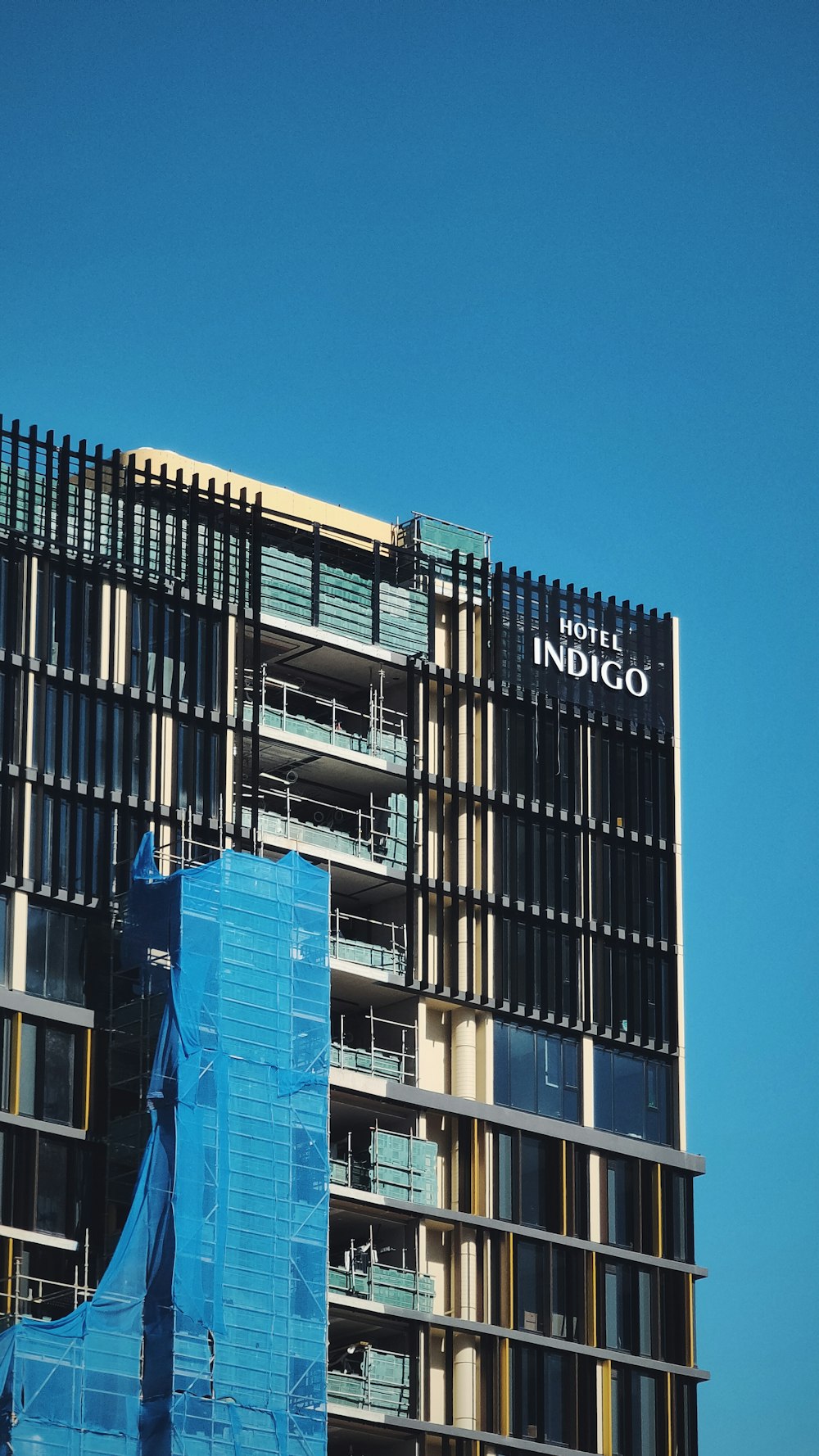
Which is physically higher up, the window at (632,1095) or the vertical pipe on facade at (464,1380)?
the window at (632,1095)

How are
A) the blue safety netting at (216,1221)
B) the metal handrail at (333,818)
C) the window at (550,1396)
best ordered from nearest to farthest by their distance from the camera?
the blue safety netting at (216,1221) → the window at (550,1396) → the metal handrail at (333,818)

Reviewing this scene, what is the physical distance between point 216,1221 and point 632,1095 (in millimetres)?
24036

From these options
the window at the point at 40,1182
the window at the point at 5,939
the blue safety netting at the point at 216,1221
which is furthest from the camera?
the window at the point at 5,939

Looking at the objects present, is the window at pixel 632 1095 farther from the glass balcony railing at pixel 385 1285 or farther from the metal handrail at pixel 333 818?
the metal handrail at pixel 333 818

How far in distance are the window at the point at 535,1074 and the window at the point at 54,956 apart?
19.2m

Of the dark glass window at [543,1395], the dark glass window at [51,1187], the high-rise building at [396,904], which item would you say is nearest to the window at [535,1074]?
the high-rise building at [396,904]

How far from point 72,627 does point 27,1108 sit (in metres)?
17.7

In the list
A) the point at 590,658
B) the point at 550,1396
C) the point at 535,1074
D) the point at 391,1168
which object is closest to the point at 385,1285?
the point at 391,1168

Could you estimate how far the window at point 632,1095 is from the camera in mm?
138375

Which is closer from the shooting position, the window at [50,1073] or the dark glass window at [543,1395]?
the window at [50,1073]

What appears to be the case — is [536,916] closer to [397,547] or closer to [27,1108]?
[397,547]

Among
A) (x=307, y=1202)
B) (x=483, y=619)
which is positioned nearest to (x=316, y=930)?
(x=307, y=1202)

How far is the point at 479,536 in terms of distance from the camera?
145 m

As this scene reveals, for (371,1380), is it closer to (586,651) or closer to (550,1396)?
(550,1396)
